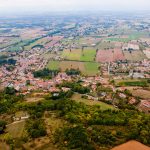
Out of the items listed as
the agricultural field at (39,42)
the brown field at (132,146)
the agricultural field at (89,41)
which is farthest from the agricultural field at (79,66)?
the brown field at (132,146)

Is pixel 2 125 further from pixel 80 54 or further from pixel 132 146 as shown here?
pixel 80 54

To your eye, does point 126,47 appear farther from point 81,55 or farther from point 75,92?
point 75,92

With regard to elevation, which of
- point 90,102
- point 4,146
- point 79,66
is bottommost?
point 79,66

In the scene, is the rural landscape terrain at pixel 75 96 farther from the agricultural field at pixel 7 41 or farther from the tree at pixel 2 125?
the agricultural field at pixel 7 41

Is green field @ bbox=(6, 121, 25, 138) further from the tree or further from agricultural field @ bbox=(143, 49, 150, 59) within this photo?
agricultural field @ bbox=(143, 49, 150, 59)

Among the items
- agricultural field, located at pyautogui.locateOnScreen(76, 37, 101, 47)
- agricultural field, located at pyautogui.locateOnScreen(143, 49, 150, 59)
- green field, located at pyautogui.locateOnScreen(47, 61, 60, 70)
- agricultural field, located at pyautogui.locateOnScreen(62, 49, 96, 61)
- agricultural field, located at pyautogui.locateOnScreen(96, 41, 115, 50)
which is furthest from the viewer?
agricultural field, located at pyautogui.locateOnScreen(76, 37, 101, 47)

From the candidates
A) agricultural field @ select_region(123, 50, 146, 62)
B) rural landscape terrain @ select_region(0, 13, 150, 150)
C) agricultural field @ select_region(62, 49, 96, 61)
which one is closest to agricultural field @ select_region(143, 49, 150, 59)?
agricultural field @ select_region(123, 50, 146, 62)

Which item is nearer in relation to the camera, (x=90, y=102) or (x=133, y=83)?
(x=90, y=102)

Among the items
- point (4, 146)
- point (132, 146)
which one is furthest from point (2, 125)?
point (132, 146)
